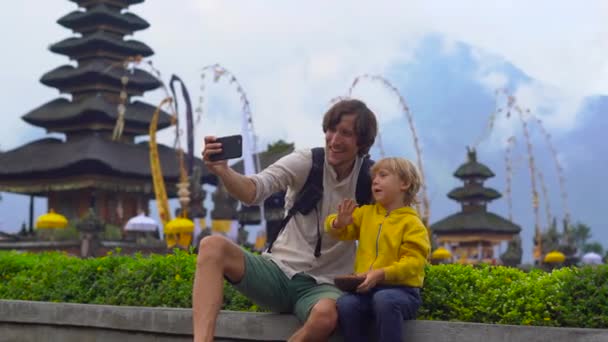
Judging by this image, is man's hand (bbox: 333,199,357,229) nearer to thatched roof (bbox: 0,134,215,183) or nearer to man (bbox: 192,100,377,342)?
man (bbox: 192,100,377,342)

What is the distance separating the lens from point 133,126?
4291cm

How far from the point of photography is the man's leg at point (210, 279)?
15.3ft

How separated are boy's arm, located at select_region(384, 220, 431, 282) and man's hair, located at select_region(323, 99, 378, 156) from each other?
0.59 m

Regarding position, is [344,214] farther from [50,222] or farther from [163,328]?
[50,222]

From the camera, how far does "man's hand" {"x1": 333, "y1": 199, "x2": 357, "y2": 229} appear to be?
16.0ft

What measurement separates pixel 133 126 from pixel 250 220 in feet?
22.7

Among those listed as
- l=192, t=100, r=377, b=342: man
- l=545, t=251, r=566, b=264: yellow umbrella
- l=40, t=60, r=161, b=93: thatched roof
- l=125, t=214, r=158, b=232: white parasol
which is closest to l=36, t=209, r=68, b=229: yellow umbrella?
l=125, t=214, r=158, b=232: white parasol

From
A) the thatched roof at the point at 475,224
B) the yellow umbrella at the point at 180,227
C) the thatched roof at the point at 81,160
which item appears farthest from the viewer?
the thatched roof at the point at 475,224

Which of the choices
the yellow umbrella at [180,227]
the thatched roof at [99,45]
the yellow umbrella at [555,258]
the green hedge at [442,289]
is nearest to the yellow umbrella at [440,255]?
the yellow umbrella at [555,258]

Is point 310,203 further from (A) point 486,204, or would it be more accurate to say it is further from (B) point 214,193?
(A) point 486,204

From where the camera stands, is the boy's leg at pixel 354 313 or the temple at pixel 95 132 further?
the temple at pixel 95 132

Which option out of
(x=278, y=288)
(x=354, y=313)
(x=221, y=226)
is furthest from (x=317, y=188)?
(x=221, y=226)

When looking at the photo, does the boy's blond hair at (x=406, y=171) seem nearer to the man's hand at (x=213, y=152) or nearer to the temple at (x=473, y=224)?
the man's hand at (x=213, y=152)

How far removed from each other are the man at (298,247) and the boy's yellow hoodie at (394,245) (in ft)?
0.83
